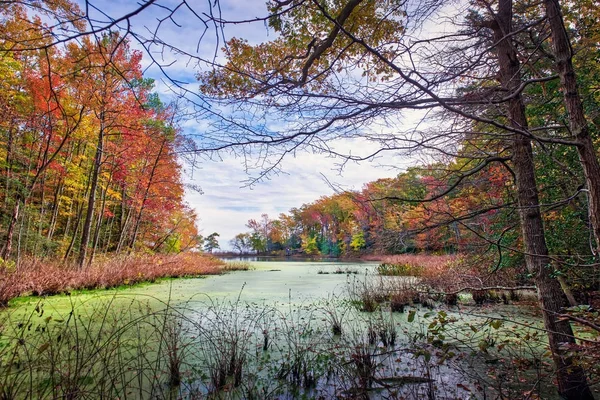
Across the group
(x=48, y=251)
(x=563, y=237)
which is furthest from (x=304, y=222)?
(x=563, y=237)

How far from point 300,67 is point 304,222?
5597 centimetres

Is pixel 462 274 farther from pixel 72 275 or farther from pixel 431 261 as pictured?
pixel 431 261

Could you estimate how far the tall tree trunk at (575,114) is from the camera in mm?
1512

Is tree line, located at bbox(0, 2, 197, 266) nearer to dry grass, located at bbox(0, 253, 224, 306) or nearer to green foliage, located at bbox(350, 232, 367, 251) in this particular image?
dry grass, located at bbox(0, 253, 224, 306)

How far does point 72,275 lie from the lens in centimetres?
740

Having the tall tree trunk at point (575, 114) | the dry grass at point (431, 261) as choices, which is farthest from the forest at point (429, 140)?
the dry grass at point (431, 261)

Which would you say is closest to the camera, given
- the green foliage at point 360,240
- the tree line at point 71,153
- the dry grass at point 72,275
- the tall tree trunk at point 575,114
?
the tall tree trunk at point 575,114

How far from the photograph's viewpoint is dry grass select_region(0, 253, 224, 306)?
575 centimetres

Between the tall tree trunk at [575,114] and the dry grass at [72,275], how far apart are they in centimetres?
499

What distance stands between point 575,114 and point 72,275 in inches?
371

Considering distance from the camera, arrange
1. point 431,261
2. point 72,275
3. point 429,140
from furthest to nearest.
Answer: point 431,261 < point 72,275 < point 429,140

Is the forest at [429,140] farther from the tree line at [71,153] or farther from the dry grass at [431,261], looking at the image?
the dry grass at [431,261]

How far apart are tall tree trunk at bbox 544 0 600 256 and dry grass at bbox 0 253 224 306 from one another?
4986 mm

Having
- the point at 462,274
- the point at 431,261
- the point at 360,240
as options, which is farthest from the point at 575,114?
the point at 360,240
